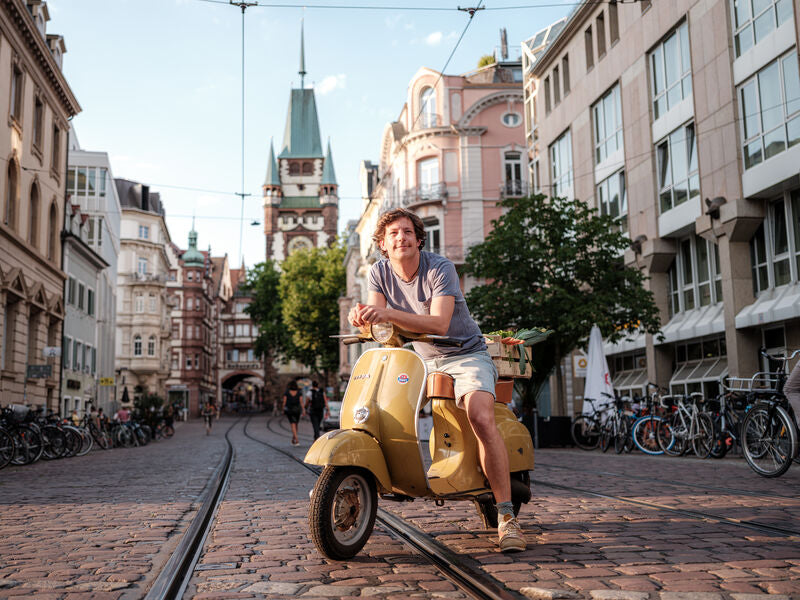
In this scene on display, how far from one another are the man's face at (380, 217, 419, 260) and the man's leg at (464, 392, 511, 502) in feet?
2.75

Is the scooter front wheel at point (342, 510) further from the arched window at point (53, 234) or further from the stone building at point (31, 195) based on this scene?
the arched window at point (53, 234)

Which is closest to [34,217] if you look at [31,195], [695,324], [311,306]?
[31,195]

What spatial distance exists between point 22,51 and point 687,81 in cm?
1904

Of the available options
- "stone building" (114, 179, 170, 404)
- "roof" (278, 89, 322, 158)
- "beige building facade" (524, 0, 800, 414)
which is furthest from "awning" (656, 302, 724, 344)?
"roof" (278, 89, 322, 158)

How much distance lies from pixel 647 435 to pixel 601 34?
1729 centimetres

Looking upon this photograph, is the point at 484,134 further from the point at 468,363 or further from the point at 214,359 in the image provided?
the point at 214,359

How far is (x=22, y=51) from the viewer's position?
26.2 m

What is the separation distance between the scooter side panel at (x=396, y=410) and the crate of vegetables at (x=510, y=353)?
72cm

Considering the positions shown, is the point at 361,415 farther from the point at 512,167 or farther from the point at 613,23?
the point at 512,167

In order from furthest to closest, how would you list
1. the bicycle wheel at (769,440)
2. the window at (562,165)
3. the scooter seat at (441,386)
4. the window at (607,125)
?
the window at (562,165) < the window at (607,125) < the bicycle wheel at (769,440) < the scooter seat at (441,386)

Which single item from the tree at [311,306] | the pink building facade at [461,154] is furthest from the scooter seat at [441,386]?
the tree at [311,306]

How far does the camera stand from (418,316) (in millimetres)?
4512

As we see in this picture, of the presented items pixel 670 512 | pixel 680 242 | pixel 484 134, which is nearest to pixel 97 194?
pixel 484 134

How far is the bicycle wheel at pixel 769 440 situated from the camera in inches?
353
